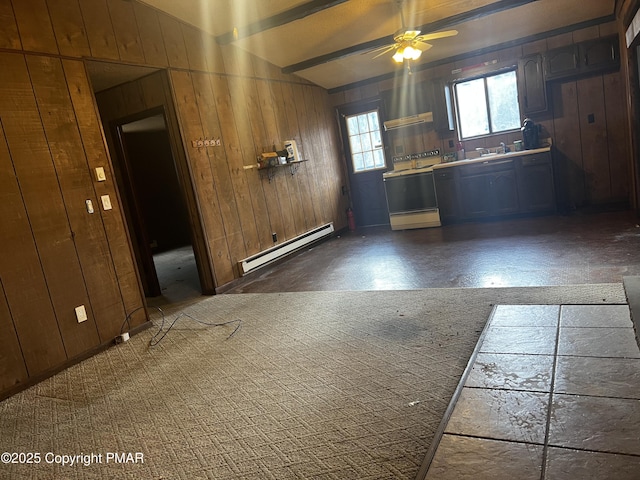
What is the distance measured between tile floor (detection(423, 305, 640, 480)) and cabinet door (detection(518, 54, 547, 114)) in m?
4.13

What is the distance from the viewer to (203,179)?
451cm

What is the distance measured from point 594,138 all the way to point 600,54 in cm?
106

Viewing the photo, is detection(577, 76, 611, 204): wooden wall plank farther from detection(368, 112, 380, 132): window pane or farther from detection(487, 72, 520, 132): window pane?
detection(368, 112, 380, 132): window pane

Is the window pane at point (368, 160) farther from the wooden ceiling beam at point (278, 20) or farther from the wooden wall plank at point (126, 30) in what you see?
the wooden wall plank at point (126, 30)

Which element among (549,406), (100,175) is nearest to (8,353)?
(100,175)

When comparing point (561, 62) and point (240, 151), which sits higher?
point (561, 62)

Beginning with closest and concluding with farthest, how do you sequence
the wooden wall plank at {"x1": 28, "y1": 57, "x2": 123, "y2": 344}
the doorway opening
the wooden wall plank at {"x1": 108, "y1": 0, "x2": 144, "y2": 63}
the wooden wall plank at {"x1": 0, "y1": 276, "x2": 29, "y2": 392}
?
the wooden wall plank at {"x1": 0, "y1": 276, "x2": 29, "y2": 392} → the wooden wall plank at {"x1": 28, "y1": 57, "x2": 123, "y2": 344} → the wooden wall plank at {"x1": 108, "y1": 0, "x2": 144, "y2": 63} → the doorway opening

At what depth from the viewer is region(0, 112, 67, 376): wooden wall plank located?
2.79m

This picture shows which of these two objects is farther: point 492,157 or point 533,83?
point 492,157

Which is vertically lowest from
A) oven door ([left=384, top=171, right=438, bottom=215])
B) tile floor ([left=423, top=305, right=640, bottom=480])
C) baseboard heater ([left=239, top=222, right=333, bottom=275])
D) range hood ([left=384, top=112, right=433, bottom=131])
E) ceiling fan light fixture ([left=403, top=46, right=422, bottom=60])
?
tile floor ([left=423, top=305, right=640, bottom=480])

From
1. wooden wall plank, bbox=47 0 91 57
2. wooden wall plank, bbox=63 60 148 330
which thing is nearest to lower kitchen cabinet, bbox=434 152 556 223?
wooden wall plank, bbox=63 60 148 330

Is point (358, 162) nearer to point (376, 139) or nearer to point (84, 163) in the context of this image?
point (376, 139)

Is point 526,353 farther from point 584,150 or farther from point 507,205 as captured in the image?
point 584,150

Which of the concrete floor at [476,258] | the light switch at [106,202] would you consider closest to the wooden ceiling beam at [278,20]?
the light switch at [106,202]
